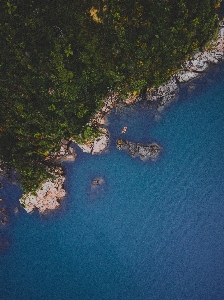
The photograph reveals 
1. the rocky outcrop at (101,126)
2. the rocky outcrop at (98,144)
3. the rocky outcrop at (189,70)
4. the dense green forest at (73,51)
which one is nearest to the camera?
the dense green forest at (73,51)

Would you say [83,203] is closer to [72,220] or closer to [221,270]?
[72,220]

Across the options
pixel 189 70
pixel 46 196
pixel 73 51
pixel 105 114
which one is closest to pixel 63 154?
pixel 46 196

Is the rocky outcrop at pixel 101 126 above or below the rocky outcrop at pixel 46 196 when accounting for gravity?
above

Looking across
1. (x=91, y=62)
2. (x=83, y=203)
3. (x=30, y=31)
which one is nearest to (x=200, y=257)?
(x=83, y=203)

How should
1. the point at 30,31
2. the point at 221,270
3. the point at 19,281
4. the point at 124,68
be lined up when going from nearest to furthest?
the point at 30,31 → the point at 124,68 → the point at 221,270 → the point at 19,281

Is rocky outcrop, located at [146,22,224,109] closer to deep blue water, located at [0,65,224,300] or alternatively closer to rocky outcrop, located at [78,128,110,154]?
deep blue water, located at [0,65,224,300]

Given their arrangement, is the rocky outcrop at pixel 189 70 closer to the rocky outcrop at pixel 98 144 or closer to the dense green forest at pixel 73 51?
the dense green forest at pixel 73 51

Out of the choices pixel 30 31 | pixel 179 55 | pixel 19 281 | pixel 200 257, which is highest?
pixel 30 31

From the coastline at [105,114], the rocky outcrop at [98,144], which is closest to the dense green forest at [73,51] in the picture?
the coastline at [105,114]
